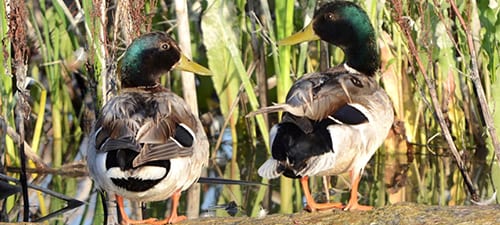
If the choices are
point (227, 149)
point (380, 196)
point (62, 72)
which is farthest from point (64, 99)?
point (380, 196)

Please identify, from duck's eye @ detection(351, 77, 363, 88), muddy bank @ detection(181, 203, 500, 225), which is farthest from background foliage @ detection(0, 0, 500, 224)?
muddy bank @ detection(181, 203, 500, 225)

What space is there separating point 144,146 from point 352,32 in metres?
1.85

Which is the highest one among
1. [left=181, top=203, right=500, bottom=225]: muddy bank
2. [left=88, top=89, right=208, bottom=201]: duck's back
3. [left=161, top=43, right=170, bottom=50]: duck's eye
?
[left=161, top=43, right=170, bottom=50]: duck's eye

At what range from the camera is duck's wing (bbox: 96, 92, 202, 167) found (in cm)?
569

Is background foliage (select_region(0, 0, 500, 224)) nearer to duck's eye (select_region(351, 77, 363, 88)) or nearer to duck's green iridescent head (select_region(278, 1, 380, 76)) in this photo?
duck's green iridescent head (select_region(278, 1, 380, 76))

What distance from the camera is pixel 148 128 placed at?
19.2 feet

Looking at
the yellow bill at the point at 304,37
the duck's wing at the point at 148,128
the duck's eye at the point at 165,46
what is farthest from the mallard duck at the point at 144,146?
the yellow bill at the point at 304,37

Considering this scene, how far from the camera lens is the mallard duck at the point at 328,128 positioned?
601 centimetres

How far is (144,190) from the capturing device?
5.81 meters

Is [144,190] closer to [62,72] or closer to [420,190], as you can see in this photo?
[420,190]

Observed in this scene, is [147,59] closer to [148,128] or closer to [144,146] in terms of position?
[148,128]

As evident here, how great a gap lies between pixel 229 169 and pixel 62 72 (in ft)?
5.58

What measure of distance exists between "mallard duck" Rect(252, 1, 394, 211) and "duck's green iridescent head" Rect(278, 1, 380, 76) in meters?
0.12

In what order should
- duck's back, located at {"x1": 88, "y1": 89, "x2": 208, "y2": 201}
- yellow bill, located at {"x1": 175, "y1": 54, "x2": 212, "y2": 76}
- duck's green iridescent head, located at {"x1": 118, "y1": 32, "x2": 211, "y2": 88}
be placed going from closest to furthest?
duck's back, located at {"x1": 88, "y1": 89, "x2": 208, "y2": 201}, duck's green iridescent head, located at {"x1": 118, "y1": 32, "x2": 211, "y2": 88}, yellow bill, located at {"x1": 175, "y1": 54, "x2": 212, "y2": 76}
